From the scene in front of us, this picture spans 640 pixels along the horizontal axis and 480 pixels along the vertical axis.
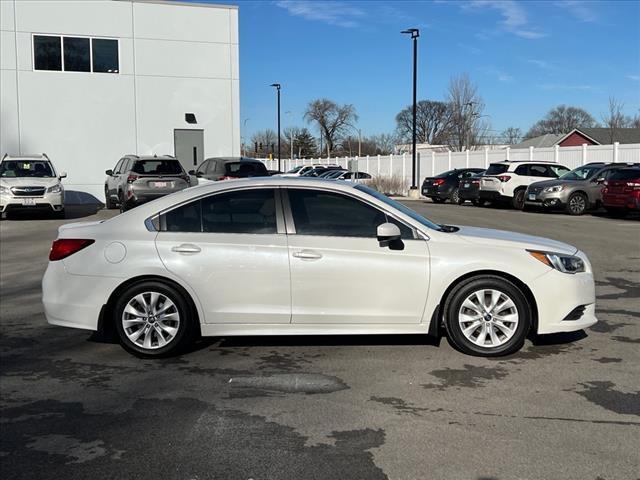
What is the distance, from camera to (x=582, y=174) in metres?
21.6

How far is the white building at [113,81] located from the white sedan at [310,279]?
73.3ft

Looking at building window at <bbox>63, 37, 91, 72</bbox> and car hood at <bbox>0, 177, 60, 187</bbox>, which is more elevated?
building window at <bbox>63, 37, 91, 72</bbox>

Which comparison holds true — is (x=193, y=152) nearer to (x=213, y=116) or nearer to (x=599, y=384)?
(x=213, y=116)

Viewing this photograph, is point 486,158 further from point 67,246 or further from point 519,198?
point 67,246

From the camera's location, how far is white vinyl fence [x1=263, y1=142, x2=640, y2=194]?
90.0ft

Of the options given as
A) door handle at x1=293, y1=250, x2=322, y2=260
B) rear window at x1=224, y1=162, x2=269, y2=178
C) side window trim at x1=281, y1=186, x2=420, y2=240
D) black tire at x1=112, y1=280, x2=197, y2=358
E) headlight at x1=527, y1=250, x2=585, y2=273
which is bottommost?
black tire at x1=112, y1=280, x2=197, y2=358

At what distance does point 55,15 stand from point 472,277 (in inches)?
990

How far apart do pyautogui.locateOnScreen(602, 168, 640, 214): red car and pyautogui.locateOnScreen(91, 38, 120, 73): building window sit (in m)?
19.3

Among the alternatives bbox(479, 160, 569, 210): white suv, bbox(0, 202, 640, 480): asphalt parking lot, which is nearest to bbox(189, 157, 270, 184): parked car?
bbox(479, 160, 569, 210): white suv

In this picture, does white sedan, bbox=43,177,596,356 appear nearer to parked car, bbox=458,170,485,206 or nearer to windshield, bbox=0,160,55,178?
windshield, bbox=0,160,55,178

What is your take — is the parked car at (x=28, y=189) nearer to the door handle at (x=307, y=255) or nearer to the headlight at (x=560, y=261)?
the door handle at (x=307, y=255)

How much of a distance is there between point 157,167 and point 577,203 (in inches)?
519

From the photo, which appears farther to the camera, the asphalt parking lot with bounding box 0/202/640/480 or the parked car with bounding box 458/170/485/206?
the parked car with bounding box 458/170/485/206

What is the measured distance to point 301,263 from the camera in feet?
18.2
